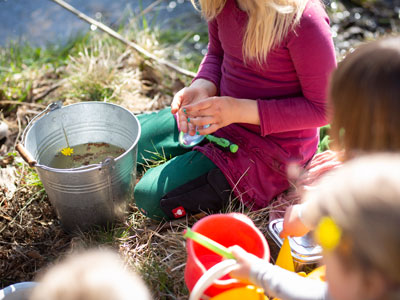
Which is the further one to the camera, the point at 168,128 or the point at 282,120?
the point at 168,128

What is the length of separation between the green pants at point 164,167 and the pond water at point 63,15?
147 cm

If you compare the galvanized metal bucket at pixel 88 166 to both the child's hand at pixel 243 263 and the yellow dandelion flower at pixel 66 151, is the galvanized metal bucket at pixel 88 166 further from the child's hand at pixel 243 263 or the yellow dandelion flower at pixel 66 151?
the child's hand at pixel 243 263

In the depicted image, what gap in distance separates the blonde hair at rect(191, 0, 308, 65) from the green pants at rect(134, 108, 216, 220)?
464 millimetres

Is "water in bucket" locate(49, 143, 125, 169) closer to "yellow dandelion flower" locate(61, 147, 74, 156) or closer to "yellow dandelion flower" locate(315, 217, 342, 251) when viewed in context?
"yellow dandelion flower" locate(61, 147, 74, 156)

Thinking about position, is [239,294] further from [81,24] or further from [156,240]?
[81,24]

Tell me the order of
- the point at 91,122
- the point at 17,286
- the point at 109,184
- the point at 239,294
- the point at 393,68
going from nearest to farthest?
the point at 393,68
the point at 239,294
the point at 17,286
the point at 109,184
the point at 91,122

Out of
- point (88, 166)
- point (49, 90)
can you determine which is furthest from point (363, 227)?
point (49, 90)

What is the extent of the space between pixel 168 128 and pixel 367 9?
7.32 feet

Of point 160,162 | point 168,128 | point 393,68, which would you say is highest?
point 393,68

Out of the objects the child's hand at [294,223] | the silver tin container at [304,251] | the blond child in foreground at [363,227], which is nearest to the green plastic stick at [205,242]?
the child's hand at [294,223]

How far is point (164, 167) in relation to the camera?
1.71m

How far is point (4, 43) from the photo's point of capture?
2924 millimetres

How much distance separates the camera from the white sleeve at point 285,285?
974mm

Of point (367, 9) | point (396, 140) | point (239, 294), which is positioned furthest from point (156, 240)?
point (367, 9)
